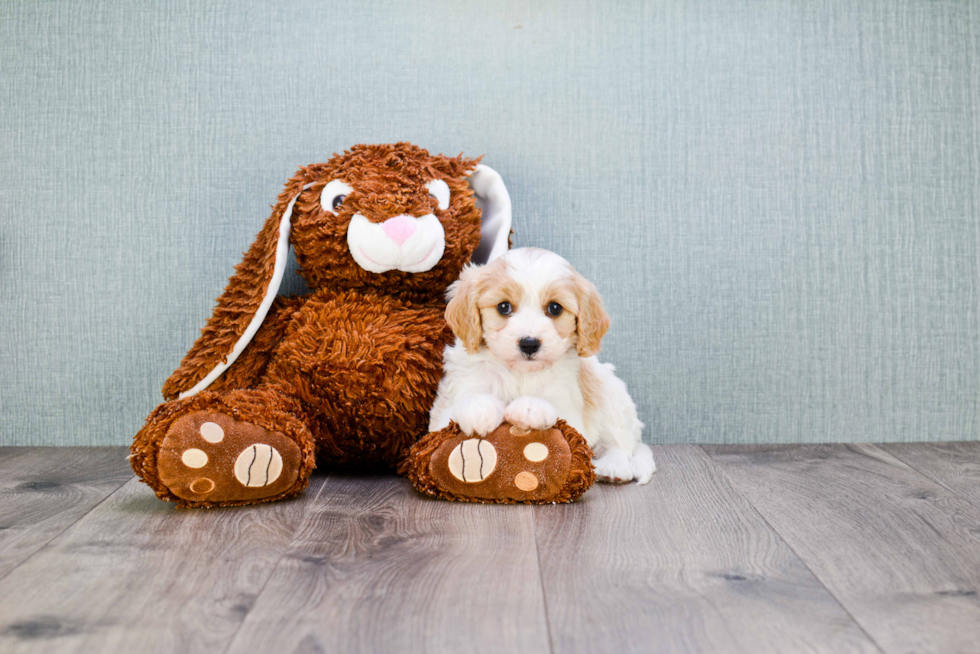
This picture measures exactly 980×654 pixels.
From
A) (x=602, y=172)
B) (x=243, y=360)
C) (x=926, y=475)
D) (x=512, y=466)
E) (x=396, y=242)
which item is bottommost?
(x=926, y=475)

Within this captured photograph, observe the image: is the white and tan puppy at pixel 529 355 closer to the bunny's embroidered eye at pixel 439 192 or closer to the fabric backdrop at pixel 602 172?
the bunny's embroidered eye at pixel 439 192

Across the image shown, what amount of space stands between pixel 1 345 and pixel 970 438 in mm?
2220

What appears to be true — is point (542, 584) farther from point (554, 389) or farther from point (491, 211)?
point (491, 211)

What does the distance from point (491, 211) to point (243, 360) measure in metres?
0.58

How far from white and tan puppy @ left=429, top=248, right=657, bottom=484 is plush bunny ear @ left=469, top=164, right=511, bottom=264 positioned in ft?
0.66

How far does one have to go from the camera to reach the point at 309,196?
1.50 m

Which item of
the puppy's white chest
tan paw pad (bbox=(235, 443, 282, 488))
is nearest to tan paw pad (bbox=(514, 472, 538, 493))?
the puppy's white chest

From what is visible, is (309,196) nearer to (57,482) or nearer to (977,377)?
(57,482)

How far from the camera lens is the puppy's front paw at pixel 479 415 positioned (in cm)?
126

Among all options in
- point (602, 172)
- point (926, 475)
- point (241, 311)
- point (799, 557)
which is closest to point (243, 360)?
point (241, 311)

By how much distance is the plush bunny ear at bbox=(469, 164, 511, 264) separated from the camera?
5.16ft

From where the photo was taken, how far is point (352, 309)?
1.47 meters

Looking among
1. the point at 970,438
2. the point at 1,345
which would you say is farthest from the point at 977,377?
the point at 1,345

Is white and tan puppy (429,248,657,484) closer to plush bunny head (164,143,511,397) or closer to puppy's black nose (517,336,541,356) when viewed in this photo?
puppy's black nose (517,336,541,356)
